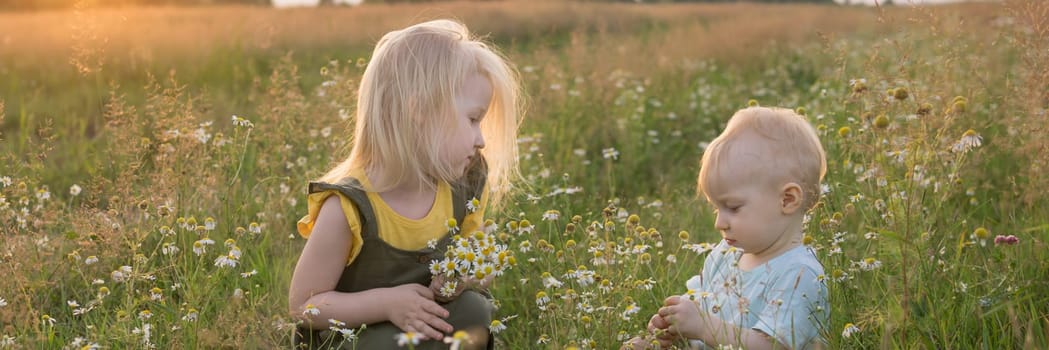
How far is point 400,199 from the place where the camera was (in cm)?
319

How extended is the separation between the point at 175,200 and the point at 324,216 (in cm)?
93

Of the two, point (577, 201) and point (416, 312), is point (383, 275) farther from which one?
point (577, 201)

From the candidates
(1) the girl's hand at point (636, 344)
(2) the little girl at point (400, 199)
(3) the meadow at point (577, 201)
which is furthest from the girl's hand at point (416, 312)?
(1) the girl's hand at point (636, 344)

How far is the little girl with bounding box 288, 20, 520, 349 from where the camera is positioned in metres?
3.02

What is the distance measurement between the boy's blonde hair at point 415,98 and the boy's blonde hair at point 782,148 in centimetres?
72

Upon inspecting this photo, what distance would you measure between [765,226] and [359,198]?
117cm

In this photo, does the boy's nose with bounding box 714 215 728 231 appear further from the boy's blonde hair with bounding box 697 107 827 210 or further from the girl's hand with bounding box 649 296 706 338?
the girl's hand with bounding box 649 296 706 338

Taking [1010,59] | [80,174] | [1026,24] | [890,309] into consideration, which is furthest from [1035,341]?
[1010,59]

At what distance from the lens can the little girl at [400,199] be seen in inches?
119

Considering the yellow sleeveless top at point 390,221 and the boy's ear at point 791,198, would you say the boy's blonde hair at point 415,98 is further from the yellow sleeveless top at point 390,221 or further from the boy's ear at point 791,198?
the boy's ear at point 791,198

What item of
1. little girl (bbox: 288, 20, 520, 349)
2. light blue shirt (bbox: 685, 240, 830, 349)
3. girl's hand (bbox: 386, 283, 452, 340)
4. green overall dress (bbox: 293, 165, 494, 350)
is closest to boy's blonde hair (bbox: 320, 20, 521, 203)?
little girl (bbox: 288, 20, 520, 349)

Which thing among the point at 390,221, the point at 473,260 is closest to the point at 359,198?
the point at 390,221

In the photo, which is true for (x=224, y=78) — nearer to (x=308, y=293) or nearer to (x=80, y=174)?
(x=80, y=174)

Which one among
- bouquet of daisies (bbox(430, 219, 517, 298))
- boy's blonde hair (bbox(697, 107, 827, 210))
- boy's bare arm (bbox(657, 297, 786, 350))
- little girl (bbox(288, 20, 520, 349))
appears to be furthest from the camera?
little girl (bbox(288, 20, 520, 349))
